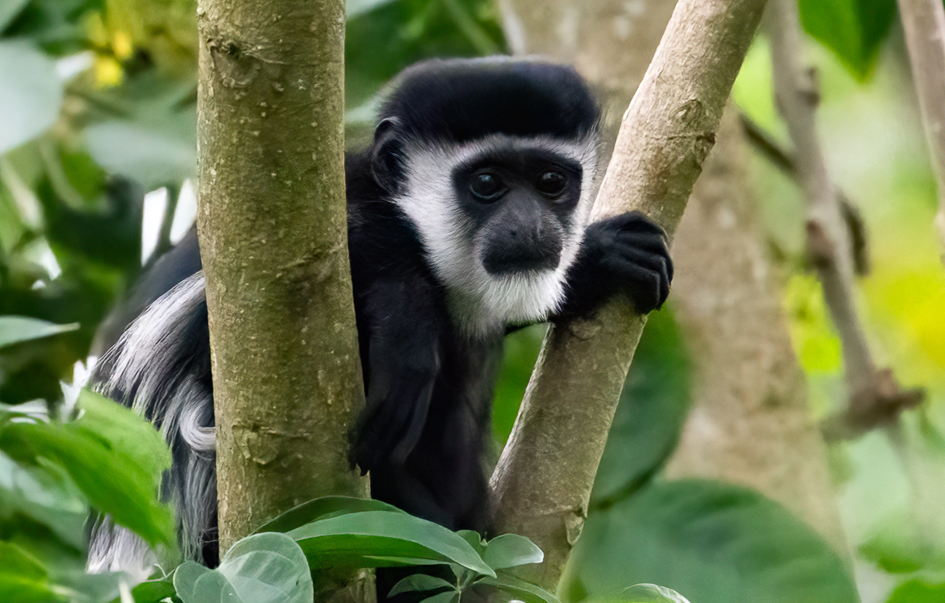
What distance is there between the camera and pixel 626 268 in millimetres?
1652

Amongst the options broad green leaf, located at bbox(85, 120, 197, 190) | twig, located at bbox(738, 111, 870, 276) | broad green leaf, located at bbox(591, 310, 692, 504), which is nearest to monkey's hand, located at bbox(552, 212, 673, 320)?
broad green leaf, located at bbox(591, 310, 692, 504)

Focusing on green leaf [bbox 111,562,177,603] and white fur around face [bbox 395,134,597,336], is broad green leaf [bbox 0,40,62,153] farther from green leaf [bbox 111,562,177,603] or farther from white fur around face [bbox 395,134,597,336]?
green leaf [bbox 111,562,177,603]

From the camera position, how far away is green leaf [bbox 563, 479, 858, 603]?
63.1 inches

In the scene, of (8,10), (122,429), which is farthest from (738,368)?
(8,10)

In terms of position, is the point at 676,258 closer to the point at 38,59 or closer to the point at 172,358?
the point at 172,358

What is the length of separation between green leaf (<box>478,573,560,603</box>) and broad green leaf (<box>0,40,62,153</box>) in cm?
146

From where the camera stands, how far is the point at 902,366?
123 inches

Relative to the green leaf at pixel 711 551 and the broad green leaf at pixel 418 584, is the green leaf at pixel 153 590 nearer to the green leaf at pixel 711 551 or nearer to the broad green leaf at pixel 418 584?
the broad green leaf at pixel 418 584

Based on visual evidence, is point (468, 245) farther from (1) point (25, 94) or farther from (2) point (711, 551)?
(1) point (25, 94)

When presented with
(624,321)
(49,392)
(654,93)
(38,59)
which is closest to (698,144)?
(654,93)

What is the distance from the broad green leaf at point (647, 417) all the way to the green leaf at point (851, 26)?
1.03m

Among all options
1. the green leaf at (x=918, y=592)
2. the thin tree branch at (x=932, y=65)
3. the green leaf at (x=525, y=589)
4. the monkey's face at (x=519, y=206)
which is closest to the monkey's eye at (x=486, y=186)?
the monkey's face at (x=519, y=206)

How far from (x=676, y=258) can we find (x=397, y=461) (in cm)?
132

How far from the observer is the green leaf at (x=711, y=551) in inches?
63.1
